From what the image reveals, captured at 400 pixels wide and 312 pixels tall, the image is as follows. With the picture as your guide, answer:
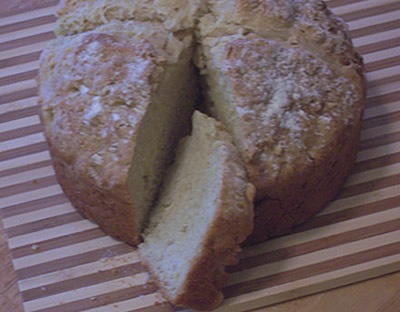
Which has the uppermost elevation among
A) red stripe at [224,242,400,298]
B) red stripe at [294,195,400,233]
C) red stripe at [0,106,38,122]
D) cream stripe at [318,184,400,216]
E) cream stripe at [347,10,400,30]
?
cream stripe at [347,10,400,30]

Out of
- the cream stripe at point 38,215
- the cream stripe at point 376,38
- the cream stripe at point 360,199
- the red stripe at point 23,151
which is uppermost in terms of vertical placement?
the cream stripe at point 376,38

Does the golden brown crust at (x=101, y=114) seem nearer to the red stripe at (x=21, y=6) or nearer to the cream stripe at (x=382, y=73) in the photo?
Result: the red stripe at (x=21, y=6)

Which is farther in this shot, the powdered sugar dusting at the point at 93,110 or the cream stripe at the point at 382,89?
the cream stripe at the point at 382,89

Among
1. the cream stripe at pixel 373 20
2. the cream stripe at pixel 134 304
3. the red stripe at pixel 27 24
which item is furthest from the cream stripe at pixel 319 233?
the red stripe at pixel 27 24

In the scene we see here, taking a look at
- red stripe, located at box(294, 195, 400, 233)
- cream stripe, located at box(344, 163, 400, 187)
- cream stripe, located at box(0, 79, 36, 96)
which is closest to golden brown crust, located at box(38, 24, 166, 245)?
cream stripe, located at box(0, 79, 36, 96)

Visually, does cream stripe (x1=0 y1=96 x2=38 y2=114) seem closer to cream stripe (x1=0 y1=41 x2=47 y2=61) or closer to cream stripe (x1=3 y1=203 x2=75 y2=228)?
cream stripe (x1=0 y1=41 x2=47 y2=61)

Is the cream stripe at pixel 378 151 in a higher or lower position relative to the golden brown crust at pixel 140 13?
lower
